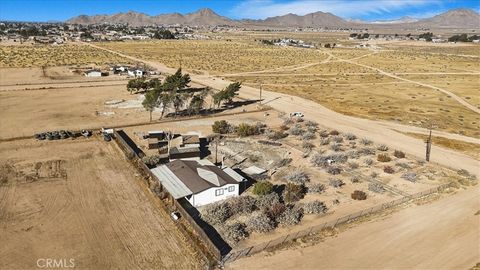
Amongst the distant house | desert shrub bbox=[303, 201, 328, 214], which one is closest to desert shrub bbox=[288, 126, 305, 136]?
desert shrub bbox=[303, 201, 328, 214]

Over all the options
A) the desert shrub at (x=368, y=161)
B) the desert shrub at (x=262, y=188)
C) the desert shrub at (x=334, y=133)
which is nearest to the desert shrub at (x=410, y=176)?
the desert shrub at (x=368, y=161)

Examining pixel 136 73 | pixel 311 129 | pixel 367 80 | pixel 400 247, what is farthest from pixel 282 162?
pixel 367 80

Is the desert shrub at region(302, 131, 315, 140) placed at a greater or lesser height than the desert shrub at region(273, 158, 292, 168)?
greater

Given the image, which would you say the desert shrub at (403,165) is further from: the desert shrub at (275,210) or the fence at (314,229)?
the desert shrub at (275,210)

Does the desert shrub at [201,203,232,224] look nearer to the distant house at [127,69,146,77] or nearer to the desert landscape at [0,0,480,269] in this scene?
the desert landscape at [0,0,480,269]

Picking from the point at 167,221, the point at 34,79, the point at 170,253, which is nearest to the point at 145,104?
the point at 167,221

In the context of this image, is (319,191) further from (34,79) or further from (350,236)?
(34,79)
